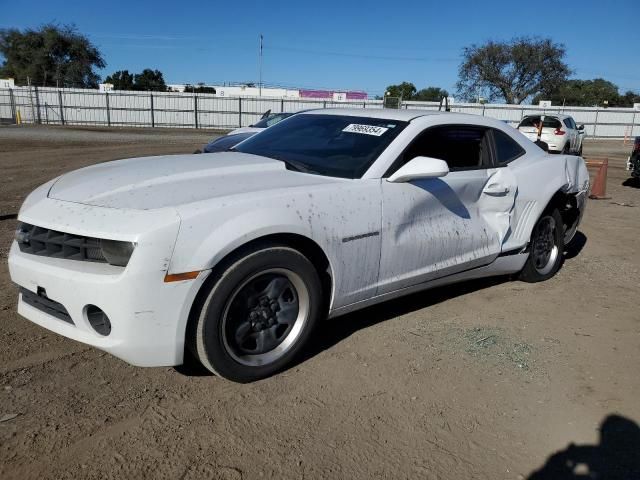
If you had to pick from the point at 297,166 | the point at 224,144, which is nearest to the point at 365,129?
the point at 297,166

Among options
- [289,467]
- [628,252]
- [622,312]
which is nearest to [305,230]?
[289,467]

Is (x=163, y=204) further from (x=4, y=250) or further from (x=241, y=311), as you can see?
(x=4, y=250)

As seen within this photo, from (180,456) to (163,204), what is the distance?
1207 mm

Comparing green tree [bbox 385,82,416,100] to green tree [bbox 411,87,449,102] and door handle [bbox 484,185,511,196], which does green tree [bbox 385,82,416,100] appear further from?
door handle [bbox 484,185,511,196]

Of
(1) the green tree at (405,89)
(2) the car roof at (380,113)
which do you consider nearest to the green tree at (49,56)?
(1) the green tree at (405,89)

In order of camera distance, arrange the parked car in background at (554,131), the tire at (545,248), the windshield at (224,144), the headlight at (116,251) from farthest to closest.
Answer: the parked car in background at (554,131) → the windshield at (224,144) → the tire at (545,248) → the headlight at (116,251)

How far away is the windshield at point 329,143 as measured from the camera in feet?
12.0

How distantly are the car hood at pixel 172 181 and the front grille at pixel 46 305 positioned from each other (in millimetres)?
552

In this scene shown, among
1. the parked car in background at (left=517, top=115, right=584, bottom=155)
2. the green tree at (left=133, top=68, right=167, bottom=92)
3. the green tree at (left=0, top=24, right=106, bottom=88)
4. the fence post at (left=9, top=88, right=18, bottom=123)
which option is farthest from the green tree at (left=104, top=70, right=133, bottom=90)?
the parked car in background at (left=517, top=115, right=584, bottom=155)

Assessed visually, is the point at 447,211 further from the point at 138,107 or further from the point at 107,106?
the point at 107,106

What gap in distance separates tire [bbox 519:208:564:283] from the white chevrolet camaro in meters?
0.54

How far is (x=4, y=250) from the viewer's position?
5.33m

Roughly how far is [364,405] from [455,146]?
2239 mm

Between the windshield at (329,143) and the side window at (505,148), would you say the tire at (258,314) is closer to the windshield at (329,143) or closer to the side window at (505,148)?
the windshield at (329,143)
